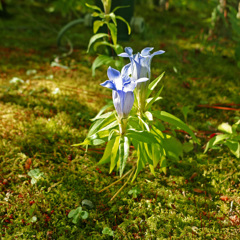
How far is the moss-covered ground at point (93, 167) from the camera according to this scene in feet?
4.83

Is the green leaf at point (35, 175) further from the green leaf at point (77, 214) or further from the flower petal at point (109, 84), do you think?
the flower petal at point (109, 84)

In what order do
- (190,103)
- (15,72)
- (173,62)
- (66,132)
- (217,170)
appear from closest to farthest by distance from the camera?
(217,170) < (66,132) < (190,103) < (15,72) < (173,62)

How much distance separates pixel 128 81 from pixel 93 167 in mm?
915

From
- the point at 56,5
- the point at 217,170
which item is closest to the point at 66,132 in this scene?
the point at 217,170

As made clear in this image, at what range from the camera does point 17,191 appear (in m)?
1.65

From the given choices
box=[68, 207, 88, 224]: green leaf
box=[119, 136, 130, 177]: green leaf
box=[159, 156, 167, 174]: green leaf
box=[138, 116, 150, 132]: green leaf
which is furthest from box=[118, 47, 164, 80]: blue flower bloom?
box=[68, 207, 88, 224]: green leaf

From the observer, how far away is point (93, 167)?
1.85m

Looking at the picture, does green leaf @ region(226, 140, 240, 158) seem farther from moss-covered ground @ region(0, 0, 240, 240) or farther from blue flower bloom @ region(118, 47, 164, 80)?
blue flower bloom @ region(118, 47, 164, 80)

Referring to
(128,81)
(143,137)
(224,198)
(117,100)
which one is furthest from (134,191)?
(128,81)

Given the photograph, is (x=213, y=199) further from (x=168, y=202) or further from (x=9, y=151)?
(x=9, y=151)

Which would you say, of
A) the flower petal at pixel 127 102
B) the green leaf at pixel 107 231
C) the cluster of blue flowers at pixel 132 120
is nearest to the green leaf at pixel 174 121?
the cluster of blue flowers at pixel 132 120

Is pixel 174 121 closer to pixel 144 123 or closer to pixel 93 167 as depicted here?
pixel 144 123

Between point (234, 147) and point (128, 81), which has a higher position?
point (128, 81)

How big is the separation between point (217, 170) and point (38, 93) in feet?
6.69
